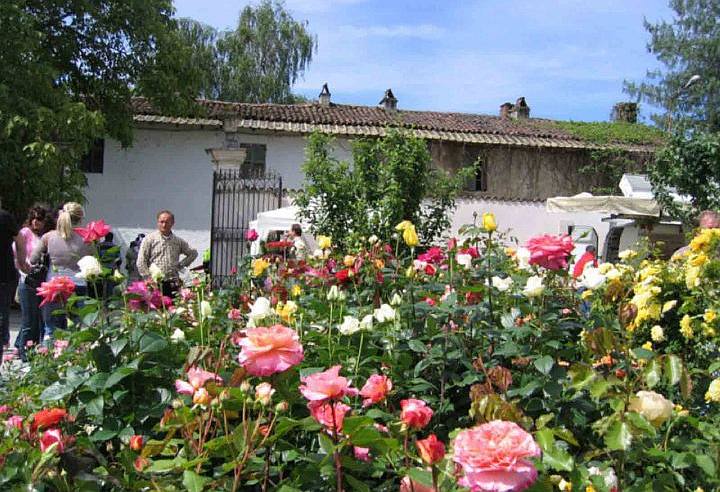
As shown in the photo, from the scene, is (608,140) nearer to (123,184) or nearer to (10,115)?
(123,184)

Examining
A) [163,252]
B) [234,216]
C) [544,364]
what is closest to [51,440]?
[544,364]

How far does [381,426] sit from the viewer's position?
5.95ft

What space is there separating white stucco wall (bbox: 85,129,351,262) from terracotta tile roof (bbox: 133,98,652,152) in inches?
23.1

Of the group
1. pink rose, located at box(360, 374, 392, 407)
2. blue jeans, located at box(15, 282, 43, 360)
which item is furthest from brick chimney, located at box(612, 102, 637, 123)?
pink rose, located at box(360, 374, 392, 407)

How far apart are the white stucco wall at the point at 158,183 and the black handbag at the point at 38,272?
12719 mm

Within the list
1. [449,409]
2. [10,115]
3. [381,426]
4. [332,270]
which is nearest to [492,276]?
[449,409]

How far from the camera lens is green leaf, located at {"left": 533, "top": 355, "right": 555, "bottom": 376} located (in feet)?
6.31

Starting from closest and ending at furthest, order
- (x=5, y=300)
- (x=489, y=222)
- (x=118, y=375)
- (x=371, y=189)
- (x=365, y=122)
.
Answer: (x=118, y=375) < (x=489, y=222) < (x=5, y=300) < (x=371, y=189) < (x=365, y=122)

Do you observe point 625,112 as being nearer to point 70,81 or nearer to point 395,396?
point 70,81

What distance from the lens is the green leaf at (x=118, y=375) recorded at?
185 centimetres

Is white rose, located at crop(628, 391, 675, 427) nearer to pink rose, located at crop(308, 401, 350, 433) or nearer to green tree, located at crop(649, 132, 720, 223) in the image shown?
pink rose, located at crop(308, 401, 350, 433)

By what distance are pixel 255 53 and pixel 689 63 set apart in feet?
54.4

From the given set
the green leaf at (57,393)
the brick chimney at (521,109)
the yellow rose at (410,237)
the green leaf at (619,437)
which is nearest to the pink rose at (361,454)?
the green leaf at (619,437)

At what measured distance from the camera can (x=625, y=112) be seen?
90.2 ft
